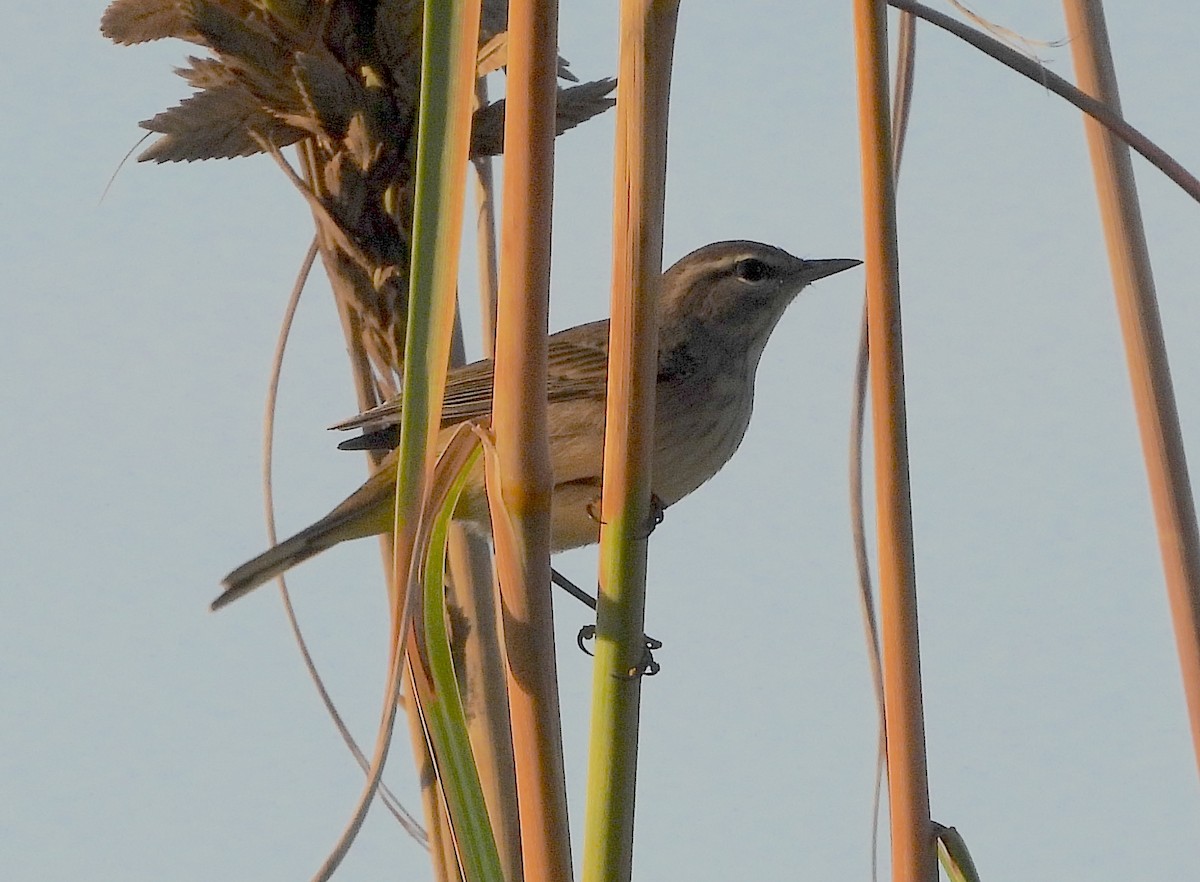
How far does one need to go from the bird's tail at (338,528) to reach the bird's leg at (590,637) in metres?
0.29

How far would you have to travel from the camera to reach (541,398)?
0.87m

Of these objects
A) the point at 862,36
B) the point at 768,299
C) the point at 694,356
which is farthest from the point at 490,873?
the point at 768,299

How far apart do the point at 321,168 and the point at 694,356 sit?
1.62m

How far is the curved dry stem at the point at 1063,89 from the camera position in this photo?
3.34 ft

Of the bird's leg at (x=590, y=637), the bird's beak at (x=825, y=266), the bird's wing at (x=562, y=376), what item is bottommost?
the bird's leg at (x=590, y=637)

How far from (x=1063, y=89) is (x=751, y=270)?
226 cm

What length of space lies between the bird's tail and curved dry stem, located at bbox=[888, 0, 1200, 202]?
3.47 feet

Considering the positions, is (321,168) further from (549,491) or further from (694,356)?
(694,356)

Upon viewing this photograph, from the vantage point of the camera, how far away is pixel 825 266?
10.6 ft

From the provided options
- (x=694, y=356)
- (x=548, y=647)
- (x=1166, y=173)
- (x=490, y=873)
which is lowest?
(x=490, y=873)

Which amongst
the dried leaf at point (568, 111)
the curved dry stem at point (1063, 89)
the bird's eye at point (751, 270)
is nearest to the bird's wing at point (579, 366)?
the bird's eye at point (751, 270)

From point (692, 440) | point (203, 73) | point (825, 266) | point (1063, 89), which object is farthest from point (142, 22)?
point (825, 266)

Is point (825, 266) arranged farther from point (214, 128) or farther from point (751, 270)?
point (214, 128)

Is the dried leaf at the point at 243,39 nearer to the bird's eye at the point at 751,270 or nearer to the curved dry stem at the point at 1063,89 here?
the curved dry stem at the point at 1063,89
